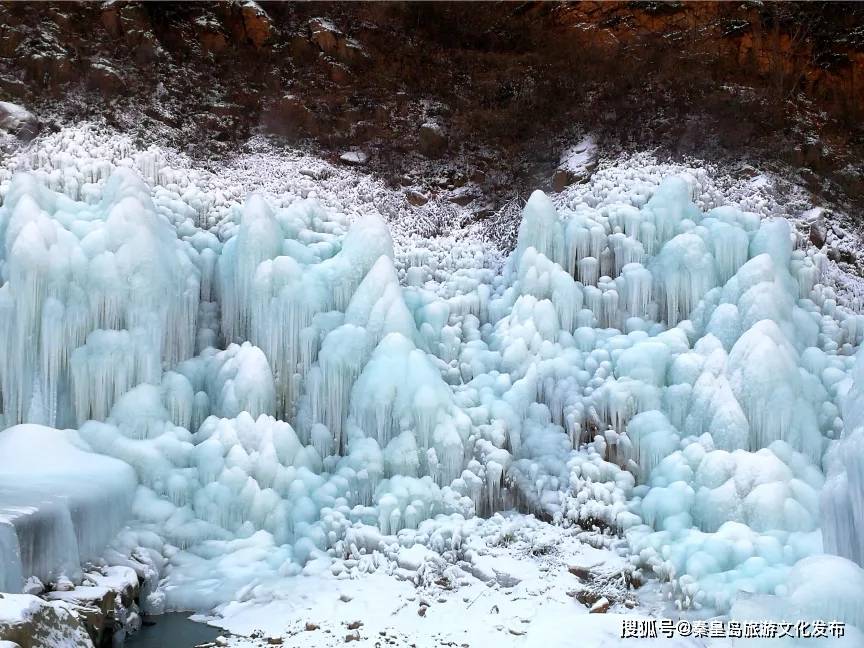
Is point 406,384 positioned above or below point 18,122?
below

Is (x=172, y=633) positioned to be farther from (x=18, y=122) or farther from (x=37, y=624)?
(x=18, y=122)

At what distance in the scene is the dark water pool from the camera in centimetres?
840

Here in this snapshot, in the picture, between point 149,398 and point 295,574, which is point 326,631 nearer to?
point 295,574

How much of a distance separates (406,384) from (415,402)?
0.30m

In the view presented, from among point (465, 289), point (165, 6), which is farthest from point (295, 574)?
point (165, 6)

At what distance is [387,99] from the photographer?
19484 mm

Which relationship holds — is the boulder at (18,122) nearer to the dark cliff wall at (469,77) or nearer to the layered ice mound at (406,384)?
the dark cliff wall at (469,77)

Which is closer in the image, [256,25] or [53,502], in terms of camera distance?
[53,502]

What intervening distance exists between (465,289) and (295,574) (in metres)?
5.72

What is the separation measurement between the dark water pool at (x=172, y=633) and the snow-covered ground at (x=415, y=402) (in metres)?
0.18

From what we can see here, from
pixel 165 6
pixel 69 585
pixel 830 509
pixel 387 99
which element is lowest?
pixel 69 585

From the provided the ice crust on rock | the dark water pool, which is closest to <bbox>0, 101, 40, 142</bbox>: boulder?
the ice crust on rock

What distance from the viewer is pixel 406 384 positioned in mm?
11172

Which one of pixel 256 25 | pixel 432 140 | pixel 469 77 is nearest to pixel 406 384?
pixel 432 140
